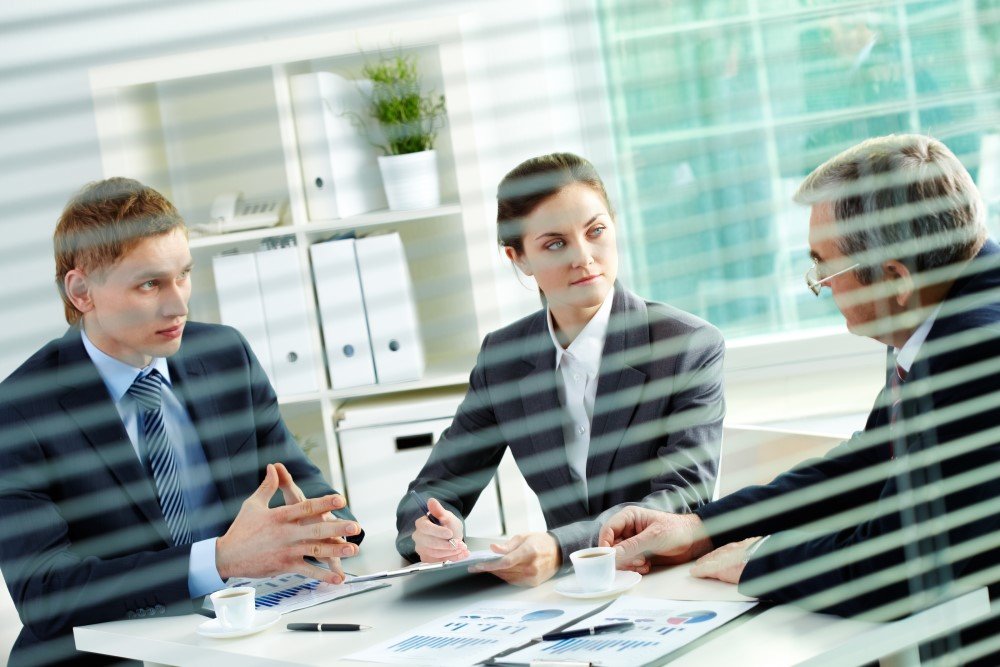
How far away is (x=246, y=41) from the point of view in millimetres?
3049

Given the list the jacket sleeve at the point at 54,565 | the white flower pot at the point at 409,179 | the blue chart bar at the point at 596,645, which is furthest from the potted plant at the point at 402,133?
the blue chart bar at the point at 596,645

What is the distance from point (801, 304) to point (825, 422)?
381 millimetres

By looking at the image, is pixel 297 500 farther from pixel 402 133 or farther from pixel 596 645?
pixel 402 133

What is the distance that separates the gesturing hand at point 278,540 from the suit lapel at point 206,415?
0.31 meters

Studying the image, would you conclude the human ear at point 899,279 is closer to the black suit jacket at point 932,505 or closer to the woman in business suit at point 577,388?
the black suit jacket at point 932,505

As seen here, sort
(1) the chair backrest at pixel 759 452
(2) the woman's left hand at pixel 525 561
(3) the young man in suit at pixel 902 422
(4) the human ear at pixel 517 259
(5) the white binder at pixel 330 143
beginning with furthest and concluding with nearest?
(5) the white binder at pixel 330 143, (4) the human ear at pixel 517 259, (1) the chair backrest at pixel 759 452, (2) the woman's left hand at pixel 525 561, (3) the young man in suit at pixel 902 422

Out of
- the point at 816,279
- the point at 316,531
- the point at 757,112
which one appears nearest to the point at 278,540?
the point at 316,531

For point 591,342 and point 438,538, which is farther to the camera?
point 591,342

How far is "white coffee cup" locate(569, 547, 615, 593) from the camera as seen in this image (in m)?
1.45

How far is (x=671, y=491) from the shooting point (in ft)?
5.68

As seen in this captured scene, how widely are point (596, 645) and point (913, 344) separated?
1.93 feet

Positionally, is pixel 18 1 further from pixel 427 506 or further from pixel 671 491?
pixel 671 491

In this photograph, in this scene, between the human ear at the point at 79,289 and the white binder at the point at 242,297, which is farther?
the white binder at the point at 242,297

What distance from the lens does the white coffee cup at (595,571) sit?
1447 millimetres
